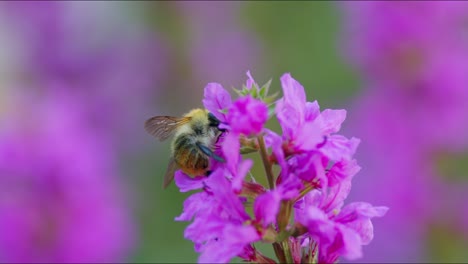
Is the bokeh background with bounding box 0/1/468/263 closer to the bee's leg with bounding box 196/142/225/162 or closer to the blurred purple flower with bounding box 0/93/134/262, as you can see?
the blurred purple flower with bounding box 0/93/134/262

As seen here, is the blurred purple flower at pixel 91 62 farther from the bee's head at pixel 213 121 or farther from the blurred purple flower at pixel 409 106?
the bee's head at pixel 213 121

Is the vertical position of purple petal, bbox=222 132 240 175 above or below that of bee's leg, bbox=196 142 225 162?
below

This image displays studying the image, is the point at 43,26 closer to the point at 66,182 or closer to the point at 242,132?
the point at 66,182

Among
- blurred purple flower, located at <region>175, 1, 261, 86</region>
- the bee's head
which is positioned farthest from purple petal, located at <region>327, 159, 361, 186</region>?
blurred purple flower, located at <region>175, 1, 261, 86</region>

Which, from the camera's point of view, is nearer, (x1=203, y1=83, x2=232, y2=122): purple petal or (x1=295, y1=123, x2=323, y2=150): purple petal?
(x1=295, y1=123, x2=323, y2=150): purple petal

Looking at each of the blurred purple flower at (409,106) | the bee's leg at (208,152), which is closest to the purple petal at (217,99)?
the bee's leg at (208,152)

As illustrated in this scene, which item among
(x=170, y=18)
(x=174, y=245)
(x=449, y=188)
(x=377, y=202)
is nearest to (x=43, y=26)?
(x=170, y=18)
